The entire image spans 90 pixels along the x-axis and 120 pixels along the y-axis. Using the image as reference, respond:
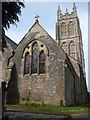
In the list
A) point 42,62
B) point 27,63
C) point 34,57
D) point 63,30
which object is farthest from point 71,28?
point 42,62

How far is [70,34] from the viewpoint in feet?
219

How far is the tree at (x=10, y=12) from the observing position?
1106 cm

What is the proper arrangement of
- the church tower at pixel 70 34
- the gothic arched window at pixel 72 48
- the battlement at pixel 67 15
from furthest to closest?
the battlement at pixel 67 15, the gothic arched window at pixel 72 48, the church tower at pixel 70 34

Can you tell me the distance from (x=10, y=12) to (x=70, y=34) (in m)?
56.9

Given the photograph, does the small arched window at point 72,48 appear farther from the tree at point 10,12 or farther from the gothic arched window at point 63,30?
the tree at point 10,12

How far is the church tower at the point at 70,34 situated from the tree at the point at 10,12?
4990 cm

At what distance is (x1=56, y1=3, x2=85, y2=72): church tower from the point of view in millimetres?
62562

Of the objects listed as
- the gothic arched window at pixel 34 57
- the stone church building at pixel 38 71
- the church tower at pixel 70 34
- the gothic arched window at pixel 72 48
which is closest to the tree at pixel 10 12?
the stone church building at pixel 38 71

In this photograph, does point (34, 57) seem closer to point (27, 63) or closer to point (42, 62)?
point (27, 63)

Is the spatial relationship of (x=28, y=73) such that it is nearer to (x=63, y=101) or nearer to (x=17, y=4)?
(x=63, y=101)

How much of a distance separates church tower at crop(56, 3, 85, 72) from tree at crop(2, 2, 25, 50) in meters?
49.9

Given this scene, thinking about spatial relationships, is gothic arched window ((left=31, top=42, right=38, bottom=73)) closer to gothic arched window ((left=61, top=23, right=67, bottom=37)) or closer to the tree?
the tree

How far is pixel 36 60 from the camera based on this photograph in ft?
78.9

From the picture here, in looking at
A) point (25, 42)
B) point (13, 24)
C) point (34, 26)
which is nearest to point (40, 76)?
point (25, 42)
